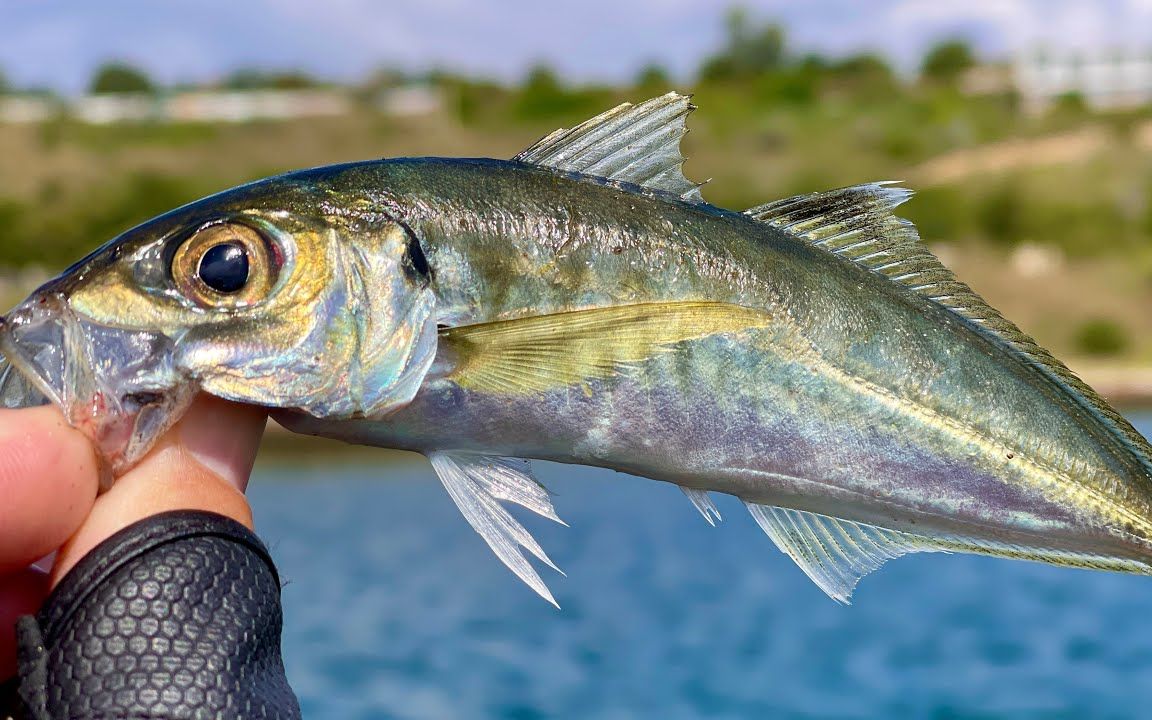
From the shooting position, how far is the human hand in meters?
1.86

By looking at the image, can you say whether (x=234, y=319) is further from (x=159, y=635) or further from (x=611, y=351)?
(x=611, y=351)

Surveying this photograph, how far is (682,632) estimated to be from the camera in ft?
56.4

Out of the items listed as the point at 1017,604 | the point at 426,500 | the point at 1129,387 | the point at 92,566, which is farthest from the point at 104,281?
the point at 1129,387

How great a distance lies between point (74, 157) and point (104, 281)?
181 feet

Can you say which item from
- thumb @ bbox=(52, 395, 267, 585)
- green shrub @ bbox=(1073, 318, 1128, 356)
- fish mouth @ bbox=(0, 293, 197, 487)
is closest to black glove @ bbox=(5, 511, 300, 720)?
thumb @ bbox=(52, 395, 267, 585)

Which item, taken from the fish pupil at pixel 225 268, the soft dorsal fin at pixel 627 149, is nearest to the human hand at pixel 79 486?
the fish pupil at pixel 225 268

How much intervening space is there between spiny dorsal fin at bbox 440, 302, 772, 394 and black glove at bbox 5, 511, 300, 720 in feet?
1.77

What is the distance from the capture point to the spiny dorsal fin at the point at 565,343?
7.20 ft

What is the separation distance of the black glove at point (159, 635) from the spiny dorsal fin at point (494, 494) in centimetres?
44

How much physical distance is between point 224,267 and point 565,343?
2.13ft

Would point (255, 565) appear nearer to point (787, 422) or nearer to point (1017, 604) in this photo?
point (787, 422)

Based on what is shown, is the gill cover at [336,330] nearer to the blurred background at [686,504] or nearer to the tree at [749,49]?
the blurred background at [686,504]

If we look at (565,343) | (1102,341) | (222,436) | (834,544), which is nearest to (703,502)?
(834,544)

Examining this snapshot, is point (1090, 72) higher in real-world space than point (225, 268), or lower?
higher
